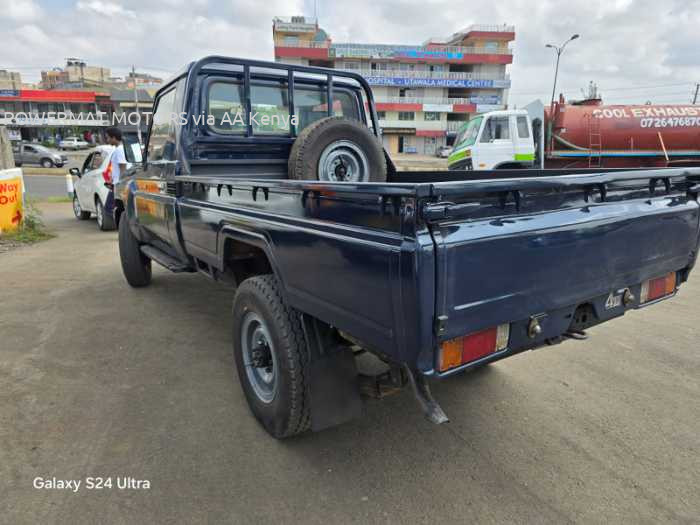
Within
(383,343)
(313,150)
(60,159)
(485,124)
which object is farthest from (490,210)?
(60,159)

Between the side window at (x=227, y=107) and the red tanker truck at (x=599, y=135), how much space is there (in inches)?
379

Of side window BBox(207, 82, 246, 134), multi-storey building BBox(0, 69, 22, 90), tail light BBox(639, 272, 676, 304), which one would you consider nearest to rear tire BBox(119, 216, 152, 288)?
side window BBox(207, 82, 246, 134)

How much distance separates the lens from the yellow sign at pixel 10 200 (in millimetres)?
7922

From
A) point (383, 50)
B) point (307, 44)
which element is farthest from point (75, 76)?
point (383, 50)

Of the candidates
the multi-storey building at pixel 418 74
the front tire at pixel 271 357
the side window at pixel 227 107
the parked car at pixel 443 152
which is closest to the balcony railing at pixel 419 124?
the multi-storey building at pixel 418 74

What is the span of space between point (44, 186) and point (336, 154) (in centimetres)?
2055

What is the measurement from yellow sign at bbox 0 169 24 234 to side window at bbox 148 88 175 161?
17.4 feet

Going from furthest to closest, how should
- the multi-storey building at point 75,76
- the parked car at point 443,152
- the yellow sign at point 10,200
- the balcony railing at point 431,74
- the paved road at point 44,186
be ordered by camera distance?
1. the multi-storey building at point 75,76
2. the balcony railing at point 431,74
3. the parked car at point 443,152
4. the paved road at point 44,186
5. the yellow sign at point 10,200

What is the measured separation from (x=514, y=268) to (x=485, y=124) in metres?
11.5

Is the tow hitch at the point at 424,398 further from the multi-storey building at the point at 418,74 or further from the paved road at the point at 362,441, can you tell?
the multi-storey building at the point at 418,74

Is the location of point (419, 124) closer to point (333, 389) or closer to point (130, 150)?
point (130, 150)

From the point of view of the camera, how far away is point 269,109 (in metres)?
3.92

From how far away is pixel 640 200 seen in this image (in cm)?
227

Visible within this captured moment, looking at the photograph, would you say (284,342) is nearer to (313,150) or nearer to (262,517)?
(262,517)
